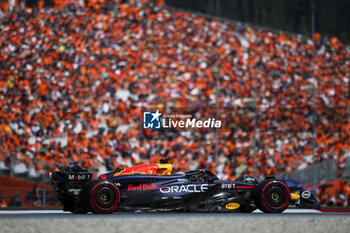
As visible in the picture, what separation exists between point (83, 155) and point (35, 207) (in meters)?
5.20

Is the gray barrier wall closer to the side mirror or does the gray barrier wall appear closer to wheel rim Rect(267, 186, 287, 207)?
the side mirror

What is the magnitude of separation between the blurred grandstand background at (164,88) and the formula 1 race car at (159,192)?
25.7ft

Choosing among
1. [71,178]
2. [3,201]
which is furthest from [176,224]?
[3,201]

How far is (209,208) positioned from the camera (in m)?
10.3

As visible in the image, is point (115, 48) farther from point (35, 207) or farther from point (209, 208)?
point (209, 208)

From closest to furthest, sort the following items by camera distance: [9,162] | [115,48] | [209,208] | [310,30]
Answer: [209,208], [9,162], [115,48], [310,30]

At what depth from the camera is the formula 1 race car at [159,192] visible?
9.72 m

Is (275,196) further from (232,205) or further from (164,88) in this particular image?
(164,88)

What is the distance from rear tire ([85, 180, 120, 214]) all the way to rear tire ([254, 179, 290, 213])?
264 centimetres

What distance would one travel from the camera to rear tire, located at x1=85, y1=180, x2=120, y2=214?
9.59 meters

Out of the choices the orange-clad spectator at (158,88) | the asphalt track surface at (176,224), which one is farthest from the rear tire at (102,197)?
the orange-clad spectator at (158,88)

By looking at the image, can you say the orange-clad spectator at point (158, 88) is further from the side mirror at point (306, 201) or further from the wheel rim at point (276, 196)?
the wheel rim at point (276, 196)

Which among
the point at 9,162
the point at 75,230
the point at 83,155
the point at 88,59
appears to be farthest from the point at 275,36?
the point at 75,230

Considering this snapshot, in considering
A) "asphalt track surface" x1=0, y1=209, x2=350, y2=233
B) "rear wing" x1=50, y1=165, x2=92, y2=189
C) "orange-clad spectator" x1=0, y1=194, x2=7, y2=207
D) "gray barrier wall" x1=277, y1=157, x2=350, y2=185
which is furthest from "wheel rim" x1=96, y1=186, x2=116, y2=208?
"gray barrier wall" x1=277, y1=157, x2=350, y2=185
